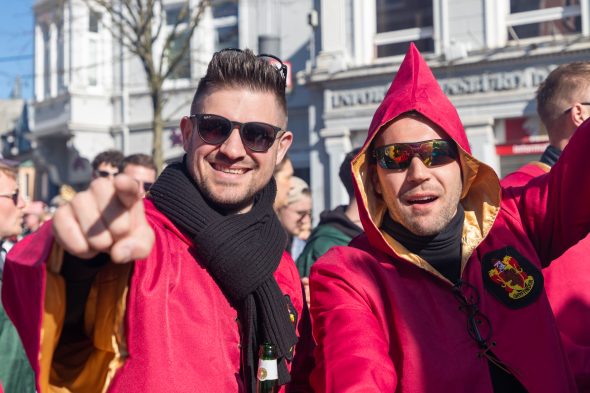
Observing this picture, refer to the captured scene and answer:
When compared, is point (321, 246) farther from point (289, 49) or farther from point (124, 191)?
point (289, 49)

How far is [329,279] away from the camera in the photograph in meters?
2.53

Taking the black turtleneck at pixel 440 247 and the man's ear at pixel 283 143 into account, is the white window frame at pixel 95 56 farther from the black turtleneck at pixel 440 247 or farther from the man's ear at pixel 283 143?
the black turtleneck at pixel 440 247

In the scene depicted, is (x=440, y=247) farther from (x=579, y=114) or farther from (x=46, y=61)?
(x=46, y=61)

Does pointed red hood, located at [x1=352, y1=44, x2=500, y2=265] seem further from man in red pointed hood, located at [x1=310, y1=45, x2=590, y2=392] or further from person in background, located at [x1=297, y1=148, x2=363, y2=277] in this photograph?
person in background, located at [x1=297, y1=148, x2=363, y2=277]

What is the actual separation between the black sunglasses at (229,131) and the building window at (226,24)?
1487cm

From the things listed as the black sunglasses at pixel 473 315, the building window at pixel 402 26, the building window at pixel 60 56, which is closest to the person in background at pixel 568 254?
the black sunglasses at pixel 473 315

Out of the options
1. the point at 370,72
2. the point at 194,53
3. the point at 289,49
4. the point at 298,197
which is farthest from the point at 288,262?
the point at 194,53

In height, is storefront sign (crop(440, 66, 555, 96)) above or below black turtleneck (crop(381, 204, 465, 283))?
above

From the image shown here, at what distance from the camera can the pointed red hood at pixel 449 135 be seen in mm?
A: 2688

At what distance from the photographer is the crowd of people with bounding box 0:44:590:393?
2.07 metres

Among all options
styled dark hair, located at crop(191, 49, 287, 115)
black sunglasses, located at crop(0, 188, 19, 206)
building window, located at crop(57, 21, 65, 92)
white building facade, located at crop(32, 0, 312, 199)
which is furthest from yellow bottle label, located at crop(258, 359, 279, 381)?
building window, located at crop(57, 21, 65, 92)

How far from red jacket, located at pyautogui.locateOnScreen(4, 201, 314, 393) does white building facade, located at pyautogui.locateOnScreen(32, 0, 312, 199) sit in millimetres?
13642

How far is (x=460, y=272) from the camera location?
265cm

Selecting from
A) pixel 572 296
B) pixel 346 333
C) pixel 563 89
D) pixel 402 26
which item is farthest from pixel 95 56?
pixel 346 333
